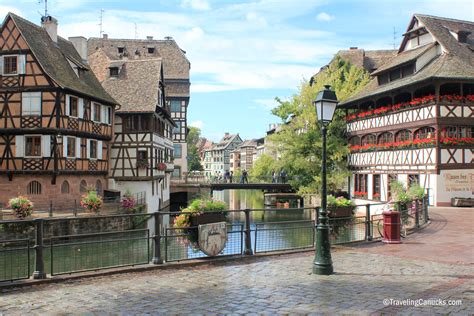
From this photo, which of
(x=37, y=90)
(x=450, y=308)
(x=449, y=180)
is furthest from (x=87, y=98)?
(x=450, y=308)

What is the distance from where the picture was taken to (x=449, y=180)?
96.4 feet

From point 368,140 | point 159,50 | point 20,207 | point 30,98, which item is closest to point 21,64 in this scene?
point 30,98

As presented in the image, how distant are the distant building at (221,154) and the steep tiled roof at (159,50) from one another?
9003 centimetres

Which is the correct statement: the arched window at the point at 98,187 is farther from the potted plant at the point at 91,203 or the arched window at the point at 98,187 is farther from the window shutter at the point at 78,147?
the potted plant at the point at 91,203

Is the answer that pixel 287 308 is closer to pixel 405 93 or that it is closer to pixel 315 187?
pixel 405 93

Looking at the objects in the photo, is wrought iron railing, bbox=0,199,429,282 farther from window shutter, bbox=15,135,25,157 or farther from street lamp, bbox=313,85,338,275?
window shutter, bbox=15,135,25,157

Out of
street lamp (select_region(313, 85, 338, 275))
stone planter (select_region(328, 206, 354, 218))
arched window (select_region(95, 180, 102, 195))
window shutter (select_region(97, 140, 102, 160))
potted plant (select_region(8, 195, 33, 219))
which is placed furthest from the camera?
arched window (select_region(95, 180, 102, 195))

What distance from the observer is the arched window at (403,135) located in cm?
3309

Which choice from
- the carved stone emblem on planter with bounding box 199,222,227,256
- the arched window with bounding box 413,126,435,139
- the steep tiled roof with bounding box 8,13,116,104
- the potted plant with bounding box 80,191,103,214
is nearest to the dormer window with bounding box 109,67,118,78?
the steep tiled roof with bounding box 8,13,116,104

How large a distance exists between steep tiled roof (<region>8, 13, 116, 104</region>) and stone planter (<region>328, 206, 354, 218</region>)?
54.2 feet

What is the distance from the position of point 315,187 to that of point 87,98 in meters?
19.9

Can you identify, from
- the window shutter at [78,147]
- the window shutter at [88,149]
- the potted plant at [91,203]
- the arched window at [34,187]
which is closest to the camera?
the potted plant at [91,203]

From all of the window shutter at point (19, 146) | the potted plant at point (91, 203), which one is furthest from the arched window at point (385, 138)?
the window shutter at point (19, 146)

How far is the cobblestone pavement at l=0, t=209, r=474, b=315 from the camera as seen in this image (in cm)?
719
